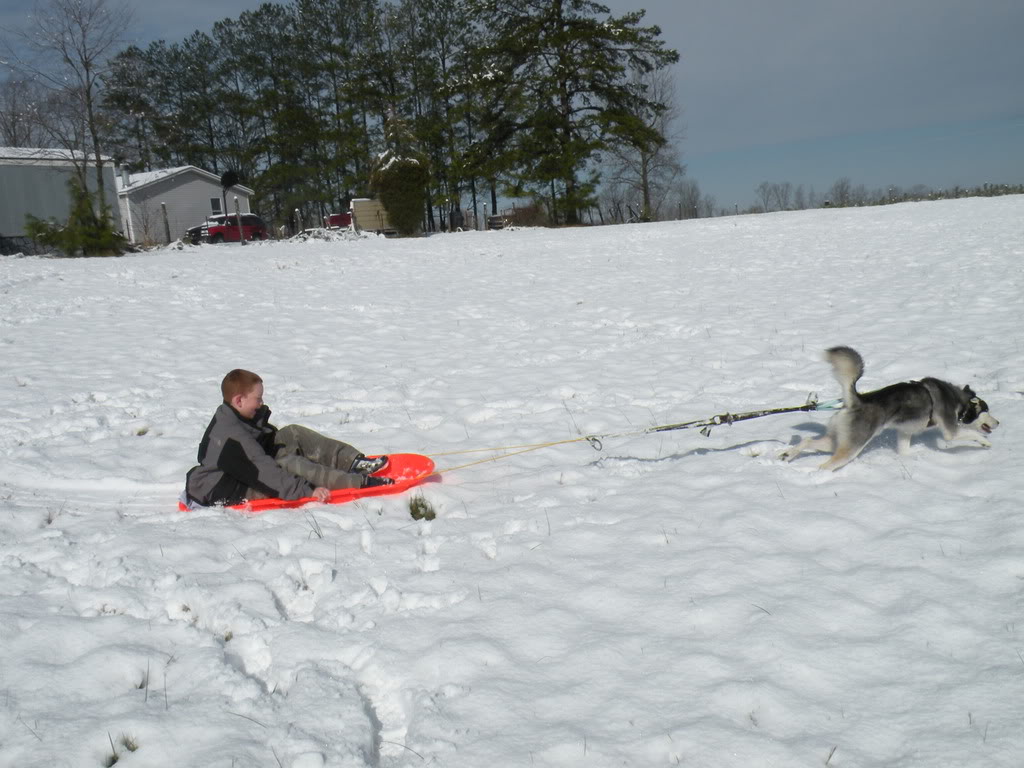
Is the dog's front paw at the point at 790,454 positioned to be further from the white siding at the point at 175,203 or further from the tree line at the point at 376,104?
the white siding at the point at 175,203

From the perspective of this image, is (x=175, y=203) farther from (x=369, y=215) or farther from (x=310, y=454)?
(x=310, y=454)

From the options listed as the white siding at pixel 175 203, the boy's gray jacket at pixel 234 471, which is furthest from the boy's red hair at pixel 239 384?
the white siding at pixel 175 203

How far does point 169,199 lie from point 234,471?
43919 mm

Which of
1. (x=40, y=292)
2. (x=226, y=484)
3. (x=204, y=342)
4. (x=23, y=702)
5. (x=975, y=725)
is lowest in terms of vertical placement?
(x=975, y=725)

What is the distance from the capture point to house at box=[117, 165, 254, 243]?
134 ft

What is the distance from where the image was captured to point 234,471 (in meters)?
4.81

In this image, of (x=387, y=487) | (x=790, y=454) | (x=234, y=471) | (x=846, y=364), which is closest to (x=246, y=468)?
(x=234, y=471)

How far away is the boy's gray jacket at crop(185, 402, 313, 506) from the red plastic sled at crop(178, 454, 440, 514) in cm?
7

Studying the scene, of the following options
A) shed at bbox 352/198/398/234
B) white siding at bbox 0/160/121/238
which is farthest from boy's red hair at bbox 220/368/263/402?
white siding at bbox 0/160/121/238

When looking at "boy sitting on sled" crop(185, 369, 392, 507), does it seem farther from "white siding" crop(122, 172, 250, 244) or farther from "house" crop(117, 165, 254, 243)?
"white siding" crop(122, 172, 250, 244)

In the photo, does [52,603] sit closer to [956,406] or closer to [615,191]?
[956,406]

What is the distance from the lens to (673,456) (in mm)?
5527

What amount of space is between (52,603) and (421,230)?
28.9 meters

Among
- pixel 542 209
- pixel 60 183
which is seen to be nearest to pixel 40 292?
pixel 542 209
